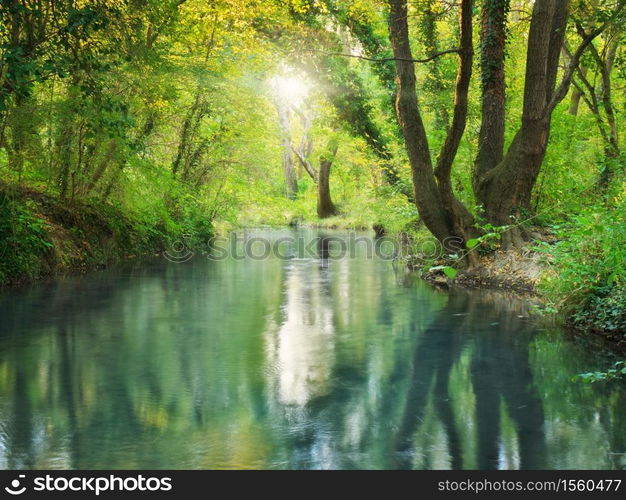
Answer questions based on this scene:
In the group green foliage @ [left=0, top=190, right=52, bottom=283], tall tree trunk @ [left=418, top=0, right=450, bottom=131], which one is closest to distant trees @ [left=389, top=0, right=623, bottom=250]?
tall tree trunk @ [left=418, top=0, right=450, bottom=131]

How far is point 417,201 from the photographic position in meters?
15.4

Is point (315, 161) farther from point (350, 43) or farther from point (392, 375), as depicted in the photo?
point (392, 375)

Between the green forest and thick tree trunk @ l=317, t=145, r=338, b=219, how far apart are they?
1294cm

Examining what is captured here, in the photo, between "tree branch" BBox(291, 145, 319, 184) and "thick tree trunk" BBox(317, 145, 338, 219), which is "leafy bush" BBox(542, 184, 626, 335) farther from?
"tree branch" BBox(291, 145, 319, 184)

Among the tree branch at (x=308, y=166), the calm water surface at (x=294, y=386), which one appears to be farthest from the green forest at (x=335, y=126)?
the tree branch at (x=308, y=166)

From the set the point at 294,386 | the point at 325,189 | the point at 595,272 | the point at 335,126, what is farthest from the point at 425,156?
the point at 325,189

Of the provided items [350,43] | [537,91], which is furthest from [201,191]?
A: [537,91]

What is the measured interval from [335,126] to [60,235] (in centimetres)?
1206

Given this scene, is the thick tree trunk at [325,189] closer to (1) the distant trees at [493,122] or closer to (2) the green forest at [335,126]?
(2) the green forest at [335,126]

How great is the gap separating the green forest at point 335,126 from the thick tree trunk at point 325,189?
42.5 feet

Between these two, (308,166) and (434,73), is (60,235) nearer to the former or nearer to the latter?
(434,73)

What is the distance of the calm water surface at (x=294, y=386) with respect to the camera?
5.38 meters
